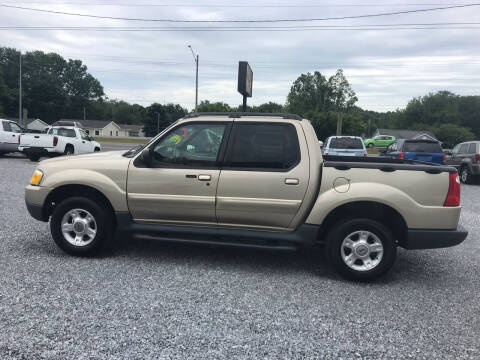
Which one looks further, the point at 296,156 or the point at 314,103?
the point at 314,103

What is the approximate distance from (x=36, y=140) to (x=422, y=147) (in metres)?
15.7

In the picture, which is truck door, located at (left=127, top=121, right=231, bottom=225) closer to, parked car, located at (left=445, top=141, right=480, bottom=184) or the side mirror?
the side mirror

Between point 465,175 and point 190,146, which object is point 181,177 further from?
point 465,175

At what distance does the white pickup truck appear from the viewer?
17.2 metres

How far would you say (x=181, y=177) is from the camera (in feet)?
15.3

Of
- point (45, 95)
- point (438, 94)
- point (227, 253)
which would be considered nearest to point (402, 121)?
point (438, 94)

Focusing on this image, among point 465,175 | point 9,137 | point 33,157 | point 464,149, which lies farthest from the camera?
point 9,137

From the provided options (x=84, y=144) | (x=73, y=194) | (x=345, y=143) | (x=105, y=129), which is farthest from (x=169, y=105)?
(x=73, y=194)

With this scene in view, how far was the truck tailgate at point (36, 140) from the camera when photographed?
1717 centimetres

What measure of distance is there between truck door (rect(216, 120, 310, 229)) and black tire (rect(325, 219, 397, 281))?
20.8 inches

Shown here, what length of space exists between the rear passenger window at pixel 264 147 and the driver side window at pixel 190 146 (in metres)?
0.21

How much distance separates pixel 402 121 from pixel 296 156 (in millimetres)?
111878

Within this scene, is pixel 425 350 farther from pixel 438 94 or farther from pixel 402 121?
pixel 438 94

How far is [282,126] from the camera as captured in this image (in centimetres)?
470
